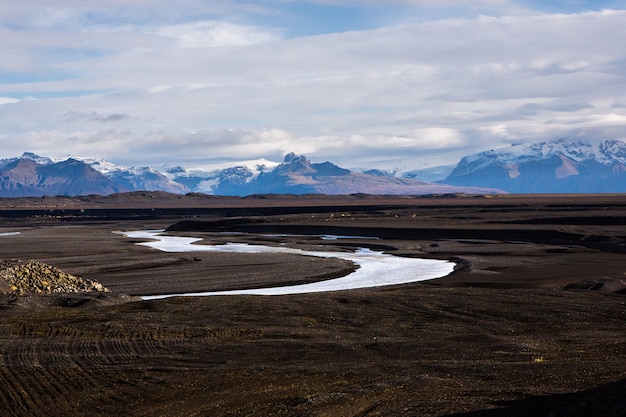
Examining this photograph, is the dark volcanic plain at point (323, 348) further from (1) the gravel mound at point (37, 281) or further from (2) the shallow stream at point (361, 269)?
(1) the gravel mound at point (37, 281)

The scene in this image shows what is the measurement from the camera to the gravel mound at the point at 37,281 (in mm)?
39219

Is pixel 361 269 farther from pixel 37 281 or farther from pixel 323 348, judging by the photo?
pixel 323 348

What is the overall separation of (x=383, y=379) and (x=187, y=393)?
478 centimetres

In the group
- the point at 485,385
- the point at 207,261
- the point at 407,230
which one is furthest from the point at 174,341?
the point at 407,230

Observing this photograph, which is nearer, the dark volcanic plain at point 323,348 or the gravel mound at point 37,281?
the dark volcanic plain at point 323,348

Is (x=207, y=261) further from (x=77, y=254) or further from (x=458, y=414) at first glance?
(x=458, y=414)

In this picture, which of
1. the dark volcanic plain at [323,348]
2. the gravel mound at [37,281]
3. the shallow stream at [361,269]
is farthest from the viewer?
the shallow stream at [361,269]

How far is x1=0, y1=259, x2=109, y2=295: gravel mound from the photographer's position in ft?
129

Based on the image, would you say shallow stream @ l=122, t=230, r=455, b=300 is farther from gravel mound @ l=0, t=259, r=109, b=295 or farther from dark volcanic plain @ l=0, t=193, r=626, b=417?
gravel mound @ l=0, t=259, r=109, b=295

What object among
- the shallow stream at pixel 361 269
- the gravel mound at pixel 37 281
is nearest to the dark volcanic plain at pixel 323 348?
the shallow stream at pixel 361 269

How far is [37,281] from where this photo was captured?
4053 cm

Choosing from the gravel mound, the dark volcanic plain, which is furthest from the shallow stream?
the gravel mound

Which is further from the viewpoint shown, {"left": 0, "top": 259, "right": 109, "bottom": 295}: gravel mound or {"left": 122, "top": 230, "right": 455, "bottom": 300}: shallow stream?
{"left": 122, "top": 230, "right": 455, "bottom": 300}: shallow stream

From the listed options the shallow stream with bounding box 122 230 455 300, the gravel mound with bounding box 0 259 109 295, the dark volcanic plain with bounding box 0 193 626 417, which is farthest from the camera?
the shallow stream with bounding box 122 230 455 300
